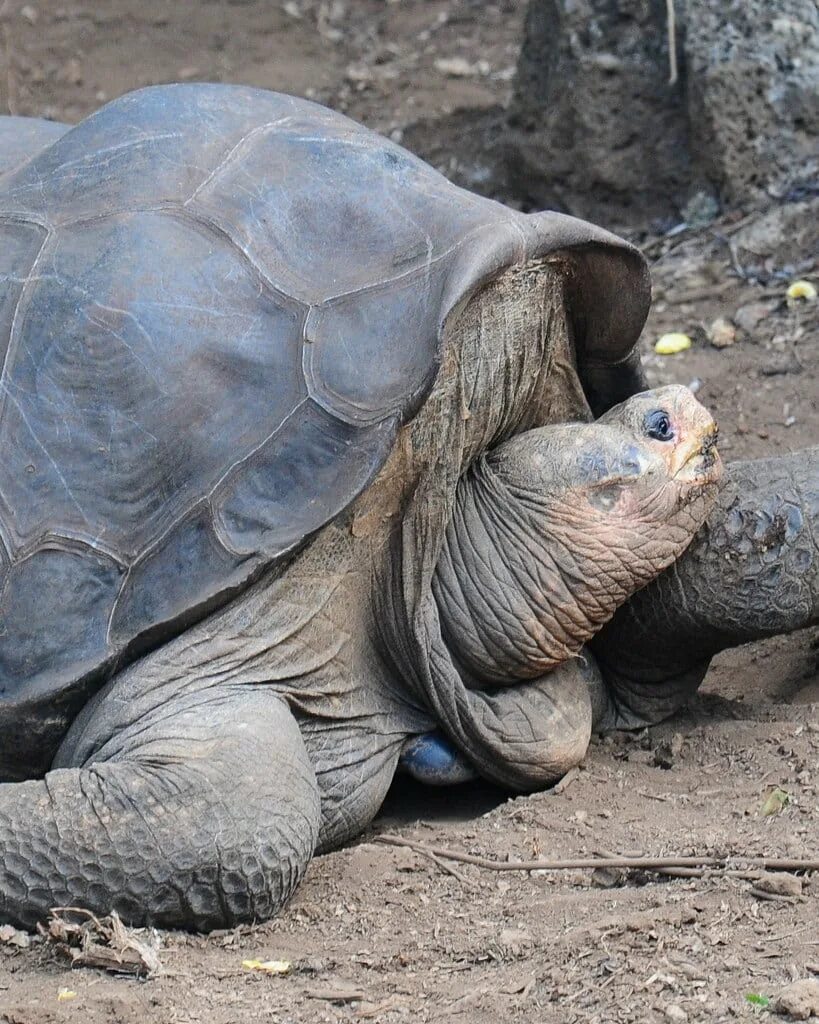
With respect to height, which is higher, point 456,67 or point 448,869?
point 456,67

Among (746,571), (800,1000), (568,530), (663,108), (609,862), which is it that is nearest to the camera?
(800,1000)

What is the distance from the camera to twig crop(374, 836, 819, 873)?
11.1ft

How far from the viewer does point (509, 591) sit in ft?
13.8

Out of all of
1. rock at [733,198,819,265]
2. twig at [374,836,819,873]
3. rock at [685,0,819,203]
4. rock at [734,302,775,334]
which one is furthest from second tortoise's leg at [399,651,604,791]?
rock at [685,0,819,203]

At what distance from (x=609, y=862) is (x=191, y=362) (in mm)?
1504

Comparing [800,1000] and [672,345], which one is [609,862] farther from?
[672,345]

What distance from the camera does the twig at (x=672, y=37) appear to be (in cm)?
759

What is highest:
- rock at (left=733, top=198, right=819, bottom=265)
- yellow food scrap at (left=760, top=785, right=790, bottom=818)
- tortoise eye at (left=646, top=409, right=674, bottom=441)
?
tortoise eye at (left=646, top=409, right=674, bottom=441)

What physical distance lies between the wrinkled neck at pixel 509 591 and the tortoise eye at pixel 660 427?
351 millimetres

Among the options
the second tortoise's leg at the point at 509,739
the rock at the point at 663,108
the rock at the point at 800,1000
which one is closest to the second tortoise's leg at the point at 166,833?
the second tortoise's leg at the point at 509,739

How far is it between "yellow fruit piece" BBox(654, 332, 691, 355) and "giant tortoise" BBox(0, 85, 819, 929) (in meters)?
2.49

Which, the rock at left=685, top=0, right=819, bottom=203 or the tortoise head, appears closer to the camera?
the tortoise head

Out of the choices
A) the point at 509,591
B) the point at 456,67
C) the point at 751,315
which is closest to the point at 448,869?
the point at 509,591

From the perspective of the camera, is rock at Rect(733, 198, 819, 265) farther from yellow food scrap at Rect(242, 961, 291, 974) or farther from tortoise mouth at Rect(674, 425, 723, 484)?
yellow food scrap at Rect(242, 961, 291, 974)
